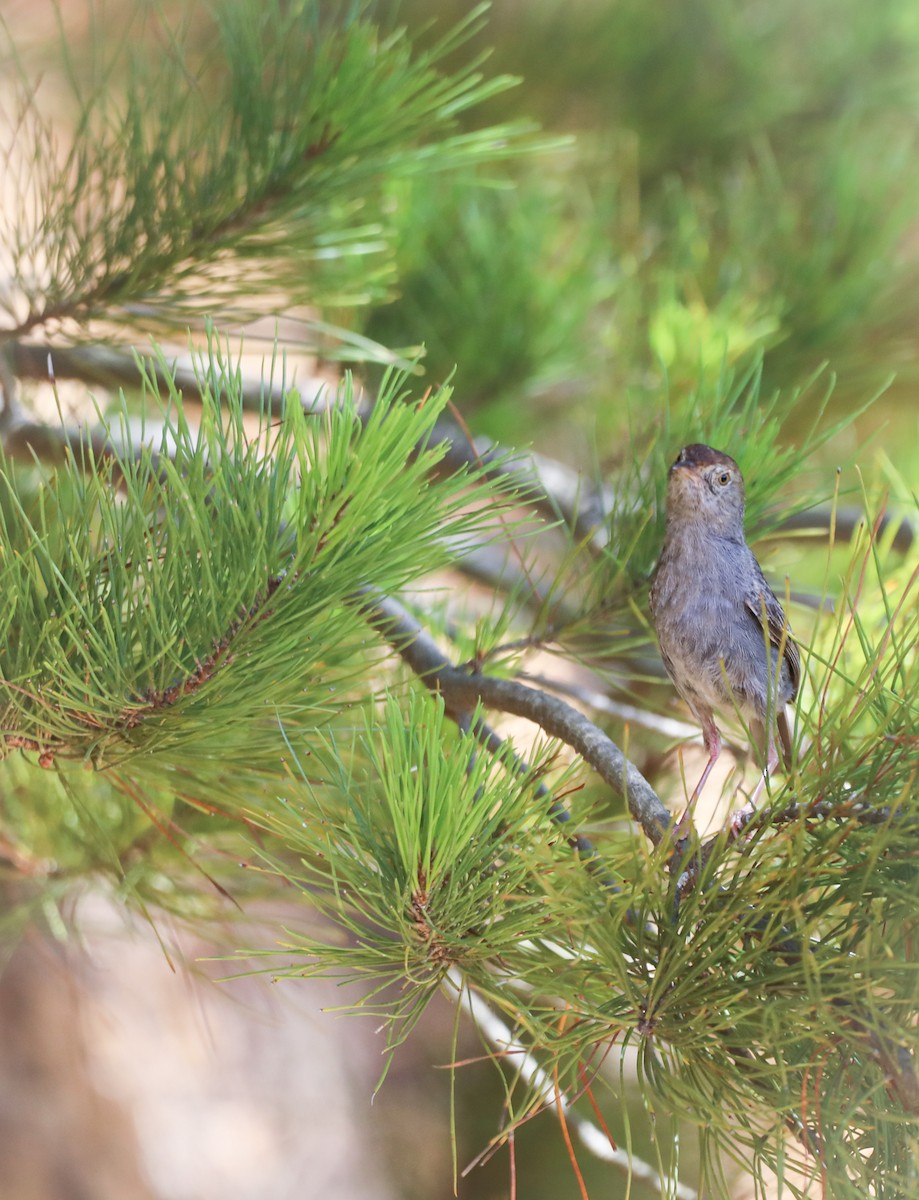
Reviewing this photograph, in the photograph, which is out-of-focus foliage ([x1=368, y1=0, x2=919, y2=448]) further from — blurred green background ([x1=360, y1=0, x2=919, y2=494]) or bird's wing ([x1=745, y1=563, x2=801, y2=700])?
bird's wing ([x1=745, y1=563, x2=801, y2=700])

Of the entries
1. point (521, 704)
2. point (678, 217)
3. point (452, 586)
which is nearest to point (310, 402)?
point (452, 586)

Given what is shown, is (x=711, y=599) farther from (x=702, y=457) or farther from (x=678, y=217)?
(x=678, y=217)

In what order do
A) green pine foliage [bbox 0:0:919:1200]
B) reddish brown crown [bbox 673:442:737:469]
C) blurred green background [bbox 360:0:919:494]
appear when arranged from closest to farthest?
green pine foliage [bbox 0:0:919:1200] → reddish brown crown [bbox 673:442:737:469] → blurred green background [bbox 360:0:919:494]

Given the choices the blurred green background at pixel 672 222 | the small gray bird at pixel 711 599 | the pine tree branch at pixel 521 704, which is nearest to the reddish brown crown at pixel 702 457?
the small gray bird at pixel 711 599

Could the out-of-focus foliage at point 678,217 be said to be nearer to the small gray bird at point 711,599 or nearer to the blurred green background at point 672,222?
the blurred green background at point 672,222

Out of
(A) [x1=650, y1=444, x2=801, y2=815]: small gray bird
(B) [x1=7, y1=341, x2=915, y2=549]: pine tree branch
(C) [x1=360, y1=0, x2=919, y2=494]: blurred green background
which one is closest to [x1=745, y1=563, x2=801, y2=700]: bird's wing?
(A) [x1=650, y1=444, x2=801, y2=815]: small gray bird

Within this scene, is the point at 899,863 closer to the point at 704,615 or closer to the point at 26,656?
the point at 704,615

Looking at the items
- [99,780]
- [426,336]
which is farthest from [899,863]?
[426,336]
